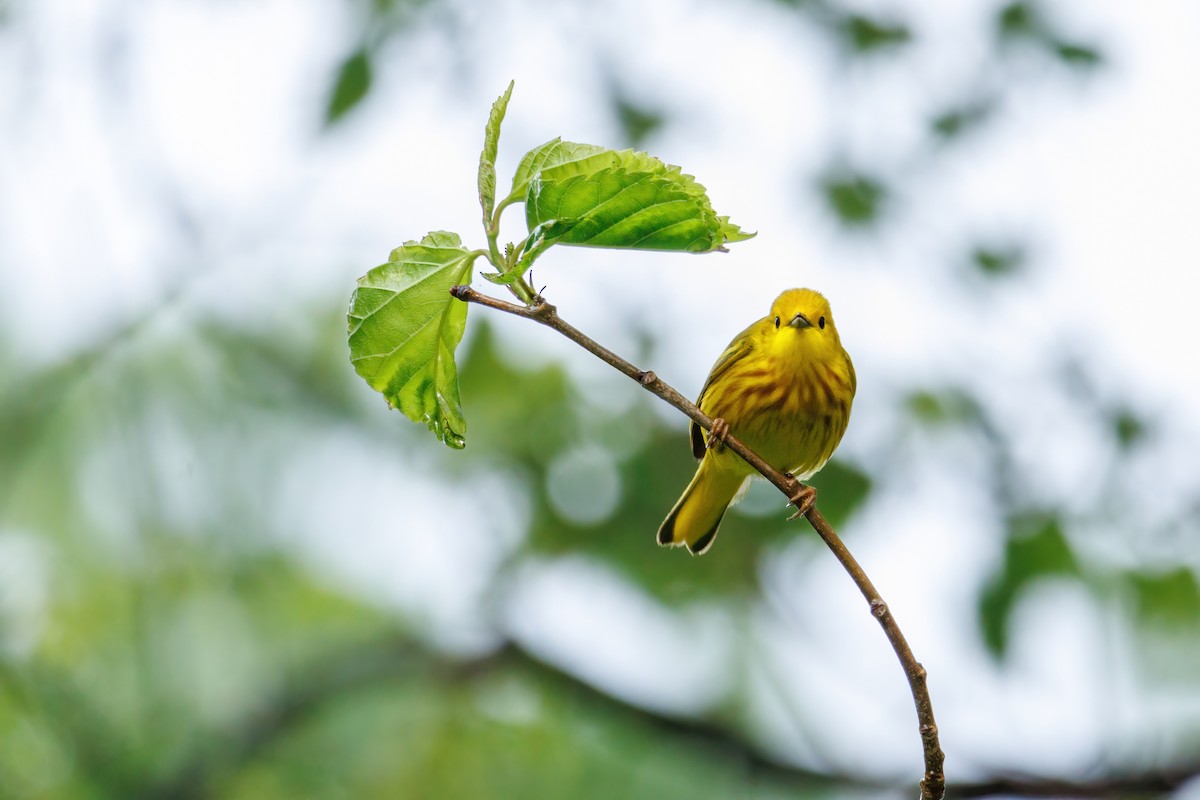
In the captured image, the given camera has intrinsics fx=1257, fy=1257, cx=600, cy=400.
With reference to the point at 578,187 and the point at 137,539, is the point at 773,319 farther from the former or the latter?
the point at 137,539

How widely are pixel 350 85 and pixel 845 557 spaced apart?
17.4 ft

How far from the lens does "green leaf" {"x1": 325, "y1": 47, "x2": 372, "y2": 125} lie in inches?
253

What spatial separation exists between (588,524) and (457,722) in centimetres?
169

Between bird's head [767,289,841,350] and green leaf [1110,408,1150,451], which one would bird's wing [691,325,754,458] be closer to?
bird's head [767,289,841,350]

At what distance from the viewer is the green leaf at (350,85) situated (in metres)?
6.42

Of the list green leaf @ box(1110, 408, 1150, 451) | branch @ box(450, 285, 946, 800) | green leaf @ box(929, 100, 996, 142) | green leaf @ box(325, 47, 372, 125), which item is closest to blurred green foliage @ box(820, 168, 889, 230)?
green leaf @ box(929, 100, 996, 142)

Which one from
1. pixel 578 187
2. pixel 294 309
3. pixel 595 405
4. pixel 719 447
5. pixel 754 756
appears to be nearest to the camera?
pixel 578 187

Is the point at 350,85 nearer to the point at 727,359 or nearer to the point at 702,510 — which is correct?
the point at 727,359

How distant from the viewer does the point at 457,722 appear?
8922mm

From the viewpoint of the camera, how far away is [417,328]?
7.04 feet

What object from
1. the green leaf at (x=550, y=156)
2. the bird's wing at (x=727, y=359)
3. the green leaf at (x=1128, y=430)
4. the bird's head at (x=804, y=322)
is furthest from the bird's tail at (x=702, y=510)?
the green leaf at (x=1128, y=430)

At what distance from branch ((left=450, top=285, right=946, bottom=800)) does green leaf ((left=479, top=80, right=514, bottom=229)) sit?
0.14 meters

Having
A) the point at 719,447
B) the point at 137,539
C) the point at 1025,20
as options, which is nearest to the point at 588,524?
the point at 137,539

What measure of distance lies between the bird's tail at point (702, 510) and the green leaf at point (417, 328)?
2516 mm
